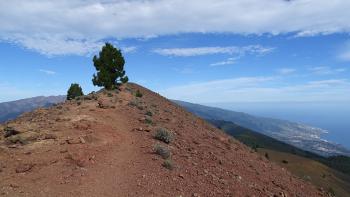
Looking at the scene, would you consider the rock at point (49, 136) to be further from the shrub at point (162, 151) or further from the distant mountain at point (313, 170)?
the distant mountain at point (313, 170)

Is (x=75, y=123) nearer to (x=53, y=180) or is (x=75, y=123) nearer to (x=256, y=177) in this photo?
(x=53, y=180)

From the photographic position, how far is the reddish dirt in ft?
58.1

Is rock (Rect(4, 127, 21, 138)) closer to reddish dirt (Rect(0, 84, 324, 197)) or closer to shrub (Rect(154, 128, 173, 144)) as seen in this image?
reddish dirt (Rect(0, 84, 324, 197))

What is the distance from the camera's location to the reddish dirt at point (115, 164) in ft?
58.1

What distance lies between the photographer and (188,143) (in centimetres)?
2567

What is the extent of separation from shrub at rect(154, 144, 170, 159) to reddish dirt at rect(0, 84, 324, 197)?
348 millimetres

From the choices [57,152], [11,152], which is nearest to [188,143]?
[57,152]

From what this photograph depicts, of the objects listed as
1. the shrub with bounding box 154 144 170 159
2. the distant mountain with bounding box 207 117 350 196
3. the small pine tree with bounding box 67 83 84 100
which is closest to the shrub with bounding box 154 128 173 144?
the shrub with bounding box 154 144 170 159

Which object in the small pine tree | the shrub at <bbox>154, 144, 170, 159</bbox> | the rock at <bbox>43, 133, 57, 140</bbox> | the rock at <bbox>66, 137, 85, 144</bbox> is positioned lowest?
the shrub at <bbox>154, 144, 170, 159</bbox>

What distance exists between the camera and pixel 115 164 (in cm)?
2006

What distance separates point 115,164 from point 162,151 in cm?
305

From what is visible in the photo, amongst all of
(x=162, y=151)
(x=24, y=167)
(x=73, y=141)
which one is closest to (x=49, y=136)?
(x=73, y=141)

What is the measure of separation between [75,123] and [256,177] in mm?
11990

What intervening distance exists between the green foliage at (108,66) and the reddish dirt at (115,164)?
1718cm
